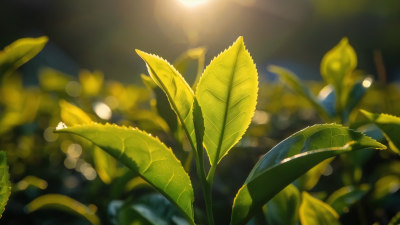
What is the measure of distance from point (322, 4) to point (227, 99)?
2355 cm

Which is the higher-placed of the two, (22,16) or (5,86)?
(5,86)

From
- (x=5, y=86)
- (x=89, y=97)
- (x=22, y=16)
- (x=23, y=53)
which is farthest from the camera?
(x=22, y=16)

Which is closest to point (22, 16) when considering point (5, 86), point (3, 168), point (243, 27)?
point (243, 27)

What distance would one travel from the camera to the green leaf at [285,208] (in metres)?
1.08

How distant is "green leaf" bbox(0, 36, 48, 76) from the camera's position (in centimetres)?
126

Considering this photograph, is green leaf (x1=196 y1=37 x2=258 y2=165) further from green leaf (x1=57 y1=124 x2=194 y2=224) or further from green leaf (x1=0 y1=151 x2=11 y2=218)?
green leaf (x1=0 y1=151 x2=11 y2=218)

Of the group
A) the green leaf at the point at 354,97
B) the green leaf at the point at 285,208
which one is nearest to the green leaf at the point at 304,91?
the green leaf at the point at 354,97

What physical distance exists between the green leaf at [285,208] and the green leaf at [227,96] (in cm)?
28

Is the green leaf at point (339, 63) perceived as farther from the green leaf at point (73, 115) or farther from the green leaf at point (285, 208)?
the green leaf at point (73, 115)

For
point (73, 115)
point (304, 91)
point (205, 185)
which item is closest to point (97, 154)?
point (73, 115)

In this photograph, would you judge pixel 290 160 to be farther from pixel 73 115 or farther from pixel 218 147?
pixel 73 115

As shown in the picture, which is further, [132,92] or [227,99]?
[132,92]

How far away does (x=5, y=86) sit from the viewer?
320cm

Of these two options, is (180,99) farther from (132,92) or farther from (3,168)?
(132,92)
